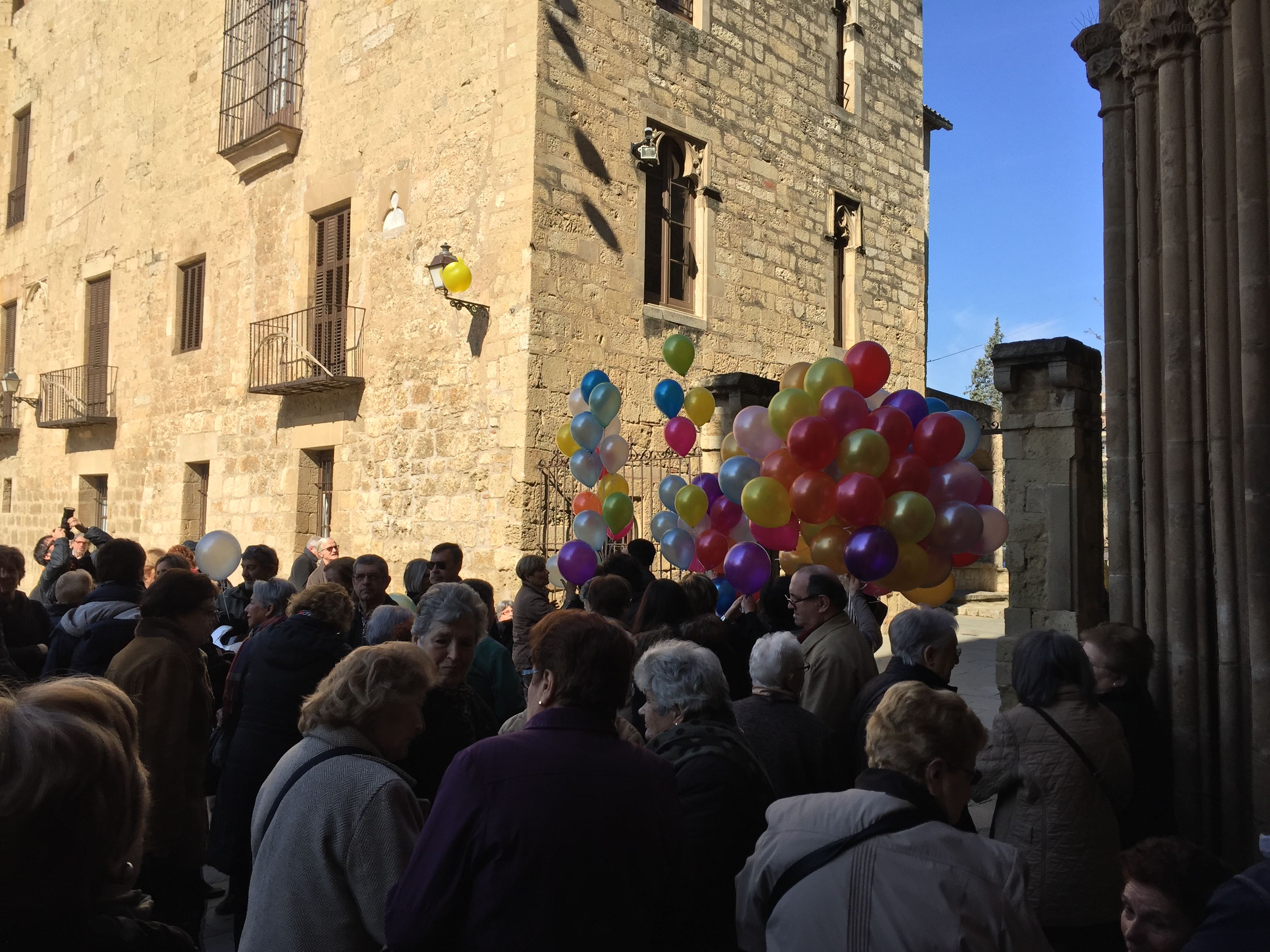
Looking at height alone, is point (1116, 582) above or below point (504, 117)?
below

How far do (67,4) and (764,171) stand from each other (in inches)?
533

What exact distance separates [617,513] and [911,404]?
7.67ft

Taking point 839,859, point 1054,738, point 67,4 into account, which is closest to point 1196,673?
point 1054,738

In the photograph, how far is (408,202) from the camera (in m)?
10.3

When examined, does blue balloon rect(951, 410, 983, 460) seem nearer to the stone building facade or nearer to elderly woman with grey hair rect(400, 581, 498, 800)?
elderly woman with grey hair rect(400, 581, 498, 800)

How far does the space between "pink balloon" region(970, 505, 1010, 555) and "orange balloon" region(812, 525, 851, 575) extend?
2.58ft

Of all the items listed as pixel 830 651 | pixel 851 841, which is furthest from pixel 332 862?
pixel 830 651

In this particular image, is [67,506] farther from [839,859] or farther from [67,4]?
[839,859]

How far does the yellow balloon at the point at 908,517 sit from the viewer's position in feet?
17.7

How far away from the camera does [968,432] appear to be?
6.23 metres

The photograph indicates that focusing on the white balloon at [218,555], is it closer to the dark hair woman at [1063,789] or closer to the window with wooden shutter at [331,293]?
the window with wooden shutter at [331,293]

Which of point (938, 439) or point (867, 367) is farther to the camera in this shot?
point (867, 367)

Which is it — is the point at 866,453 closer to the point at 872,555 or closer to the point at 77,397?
the point at 872,555

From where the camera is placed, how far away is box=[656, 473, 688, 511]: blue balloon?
7.15m
